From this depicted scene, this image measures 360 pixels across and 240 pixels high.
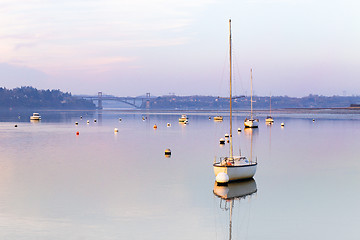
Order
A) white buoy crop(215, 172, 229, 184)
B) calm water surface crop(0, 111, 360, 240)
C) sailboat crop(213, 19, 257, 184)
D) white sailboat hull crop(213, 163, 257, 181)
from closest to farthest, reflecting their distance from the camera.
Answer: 1. calm water surface crop(0, 111, 360, 240)
2. white buoy crop(215, 172, 229, 184)
3. sailboat crop(213, 19, 257, 184)
4. white sailboat hull crop(213, 163, 257, 181)

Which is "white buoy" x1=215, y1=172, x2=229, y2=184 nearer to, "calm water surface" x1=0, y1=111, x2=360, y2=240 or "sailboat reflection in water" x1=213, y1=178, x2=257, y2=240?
"sailboat reflection in water" x1=213, y1=178, x2=257, y2=240

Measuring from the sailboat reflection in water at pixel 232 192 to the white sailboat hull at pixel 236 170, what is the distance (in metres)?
0.48

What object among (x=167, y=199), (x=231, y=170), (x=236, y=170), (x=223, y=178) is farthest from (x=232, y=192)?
(x=167, y=199)

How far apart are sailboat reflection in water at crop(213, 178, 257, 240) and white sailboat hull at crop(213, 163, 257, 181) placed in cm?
48

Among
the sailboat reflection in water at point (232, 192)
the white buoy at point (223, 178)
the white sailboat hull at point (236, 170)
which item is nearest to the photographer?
the sailboat reflection in water at point (232, 192)

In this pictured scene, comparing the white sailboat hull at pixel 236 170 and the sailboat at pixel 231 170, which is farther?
the white sailboat hull at pixel 236 170

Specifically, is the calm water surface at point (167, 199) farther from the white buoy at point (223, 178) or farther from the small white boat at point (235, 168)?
the small white boat at point (235, 168)

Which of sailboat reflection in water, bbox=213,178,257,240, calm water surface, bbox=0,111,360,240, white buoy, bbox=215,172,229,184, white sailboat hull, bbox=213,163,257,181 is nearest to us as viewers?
calm water surface, bbox=0,111,360,240

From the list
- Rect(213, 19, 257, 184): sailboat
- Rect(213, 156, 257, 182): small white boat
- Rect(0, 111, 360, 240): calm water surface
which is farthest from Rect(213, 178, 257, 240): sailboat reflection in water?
Rect(213, 156, 257, 182): small white boat

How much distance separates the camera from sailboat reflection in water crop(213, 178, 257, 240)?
1228 inches

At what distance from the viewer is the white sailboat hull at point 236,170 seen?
35.7 m

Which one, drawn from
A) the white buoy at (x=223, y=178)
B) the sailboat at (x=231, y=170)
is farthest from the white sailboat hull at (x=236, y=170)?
the white buoy at (x=223, y=178)

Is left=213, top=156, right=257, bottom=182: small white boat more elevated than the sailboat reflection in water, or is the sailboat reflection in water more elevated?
left=213, top=156, right=257, bottom=182: small white boat

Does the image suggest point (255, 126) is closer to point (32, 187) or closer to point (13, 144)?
point (13, 144)
